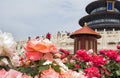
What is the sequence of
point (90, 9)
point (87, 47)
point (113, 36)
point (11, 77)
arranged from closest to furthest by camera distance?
point (11, 77) → point (87, 47) → point (113, 36) → point (90, 9)

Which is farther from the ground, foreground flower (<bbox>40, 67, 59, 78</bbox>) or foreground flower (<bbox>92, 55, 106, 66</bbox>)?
foreground flower (<bbox>40, 67, 59, 78</bbox>)

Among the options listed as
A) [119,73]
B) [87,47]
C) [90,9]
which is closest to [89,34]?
[87,47]

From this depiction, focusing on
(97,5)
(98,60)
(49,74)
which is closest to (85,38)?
(98,60)

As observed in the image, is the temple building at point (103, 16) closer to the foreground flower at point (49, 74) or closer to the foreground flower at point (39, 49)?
the foreground flower at point (39, 49)

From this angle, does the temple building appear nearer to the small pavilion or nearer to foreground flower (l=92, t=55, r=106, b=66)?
the small pavilion

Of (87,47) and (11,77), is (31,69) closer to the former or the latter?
(11,77)

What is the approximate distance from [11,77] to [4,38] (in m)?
0.44

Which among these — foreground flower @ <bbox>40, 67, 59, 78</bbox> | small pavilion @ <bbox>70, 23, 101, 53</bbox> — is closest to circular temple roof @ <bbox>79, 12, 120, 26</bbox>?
small pavilion @ <bbox>70, 23, 101, 53</bbox>

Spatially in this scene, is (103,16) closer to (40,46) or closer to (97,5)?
(97,5)

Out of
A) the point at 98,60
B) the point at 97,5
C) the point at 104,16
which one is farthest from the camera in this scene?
the point at 97,5

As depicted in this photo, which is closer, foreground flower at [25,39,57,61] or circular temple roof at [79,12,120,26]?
foreground flower at [25,39,57,61]

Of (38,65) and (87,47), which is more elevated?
(38,65)

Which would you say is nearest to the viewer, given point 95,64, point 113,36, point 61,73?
point 61,73

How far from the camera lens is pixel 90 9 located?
46656mm
